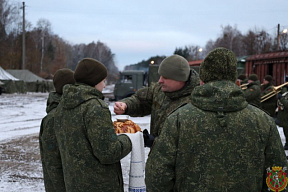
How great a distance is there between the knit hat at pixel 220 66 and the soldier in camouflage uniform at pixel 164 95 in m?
0.74

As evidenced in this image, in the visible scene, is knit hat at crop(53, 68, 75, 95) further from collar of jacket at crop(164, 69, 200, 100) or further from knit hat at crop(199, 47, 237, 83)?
knit hat at crop(199, 47, 237, 83)

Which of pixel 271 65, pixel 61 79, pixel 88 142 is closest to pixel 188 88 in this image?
pixel 88 142

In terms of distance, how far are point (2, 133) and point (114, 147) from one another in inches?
332

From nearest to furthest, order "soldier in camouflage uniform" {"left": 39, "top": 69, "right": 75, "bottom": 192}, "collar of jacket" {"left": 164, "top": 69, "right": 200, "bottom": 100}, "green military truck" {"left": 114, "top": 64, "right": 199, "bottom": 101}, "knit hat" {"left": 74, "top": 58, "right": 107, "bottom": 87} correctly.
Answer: "knit hat" {"left": 74, "top": 58, "right": 107, "bottom": 87} → "collar of jacket" {"left": 164, "top": 69, "right": 200, "bottom": 100} → "soldier in camouflage uniform" {"left": 39, "top": 69, "right": 75, "bottom": 192} → "green military truck" {"left": 114, "top": 64, "right": 199, "bottom": 101}

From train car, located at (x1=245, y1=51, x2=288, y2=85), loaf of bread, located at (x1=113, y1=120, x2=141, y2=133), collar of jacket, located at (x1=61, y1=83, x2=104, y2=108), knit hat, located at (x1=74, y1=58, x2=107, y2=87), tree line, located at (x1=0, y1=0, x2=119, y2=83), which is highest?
tree line, located at (x1=0, y1=0, x2=119, y2=83)

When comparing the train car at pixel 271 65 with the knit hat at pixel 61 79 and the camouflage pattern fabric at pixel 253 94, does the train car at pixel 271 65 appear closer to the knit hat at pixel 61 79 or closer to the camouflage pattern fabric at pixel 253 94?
the camouflage pattern fabric at pixel 253 94

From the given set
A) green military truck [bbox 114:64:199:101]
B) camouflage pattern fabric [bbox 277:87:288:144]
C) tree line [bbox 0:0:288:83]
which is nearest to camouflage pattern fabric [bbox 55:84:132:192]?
camouflage pattern fabric [bbox 277:87:288:144]

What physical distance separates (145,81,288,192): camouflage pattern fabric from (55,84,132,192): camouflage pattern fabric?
0.58 m

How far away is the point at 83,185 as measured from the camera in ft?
8.05

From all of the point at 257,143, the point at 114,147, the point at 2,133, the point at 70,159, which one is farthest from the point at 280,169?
the point at 2,133

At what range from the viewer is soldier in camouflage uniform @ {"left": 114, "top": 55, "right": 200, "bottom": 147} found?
271 centimetres

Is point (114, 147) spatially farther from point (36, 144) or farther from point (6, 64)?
point (6, 64)

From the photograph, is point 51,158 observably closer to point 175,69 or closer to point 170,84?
point 170,84

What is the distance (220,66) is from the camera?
1.92 meters
